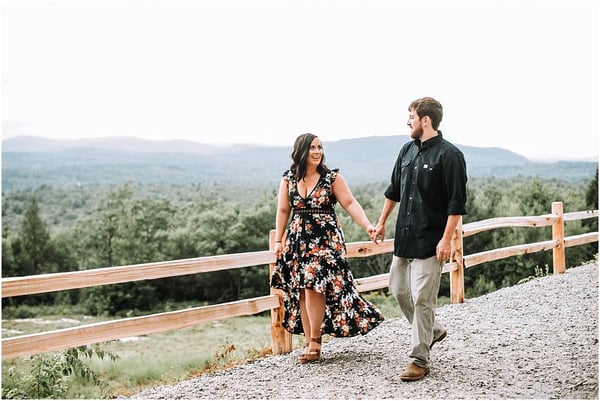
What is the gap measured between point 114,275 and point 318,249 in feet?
4.83

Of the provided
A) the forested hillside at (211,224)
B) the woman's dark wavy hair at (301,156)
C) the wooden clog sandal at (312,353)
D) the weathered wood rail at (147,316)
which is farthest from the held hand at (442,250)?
the forested hillside at (211,224)

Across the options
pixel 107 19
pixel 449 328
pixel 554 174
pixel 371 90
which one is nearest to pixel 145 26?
pixel 107 19

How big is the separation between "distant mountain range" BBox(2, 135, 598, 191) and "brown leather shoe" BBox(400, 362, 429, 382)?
151ft

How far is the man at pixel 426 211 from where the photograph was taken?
4.20 m

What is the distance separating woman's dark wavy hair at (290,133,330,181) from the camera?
15.6 feet

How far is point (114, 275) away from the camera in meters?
4.40

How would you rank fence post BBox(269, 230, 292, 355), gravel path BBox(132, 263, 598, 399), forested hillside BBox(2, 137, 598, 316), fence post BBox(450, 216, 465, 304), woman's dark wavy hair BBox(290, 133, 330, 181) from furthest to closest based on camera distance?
forested hillside BBox(2, 137, 598, 316) → fence post BBox(450, 216, 465, 304) → fence post BBox(269, 230, 292, 355) → woman's dark wavy hair BBox(290, 133, 330, 181) → gravel path BBox(132, 263, 598, 399)

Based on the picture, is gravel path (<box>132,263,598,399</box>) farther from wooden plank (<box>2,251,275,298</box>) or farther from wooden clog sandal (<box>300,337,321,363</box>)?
wooden plank (<box>2,251,275,298</box>)

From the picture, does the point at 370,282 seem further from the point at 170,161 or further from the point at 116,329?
the point at 170,161

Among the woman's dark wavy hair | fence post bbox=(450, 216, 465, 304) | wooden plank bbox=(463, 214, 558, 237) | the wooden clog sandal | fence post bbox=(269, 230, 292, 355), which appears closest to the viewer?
the woman's dark wavy hair

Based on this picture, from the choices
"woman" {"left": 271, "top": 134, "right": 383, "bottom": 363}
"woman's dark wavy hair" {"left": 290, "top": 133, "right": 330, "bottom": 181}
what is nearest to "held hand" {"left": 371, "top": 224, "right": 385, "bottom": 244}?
"woman" {"left": 271, "top": 134, "right": 383, "bottom": 363}

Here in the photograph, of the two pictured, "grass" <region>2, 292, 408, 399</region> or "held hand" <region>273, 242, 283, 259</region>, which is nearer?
"held hand" <region>273, 242, 283, 259</region>

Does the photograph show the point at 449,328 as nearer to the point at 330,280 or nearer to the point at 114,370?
the point at 330,280

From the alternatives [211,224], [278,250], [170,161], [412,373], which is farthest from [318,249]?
[170,161]
